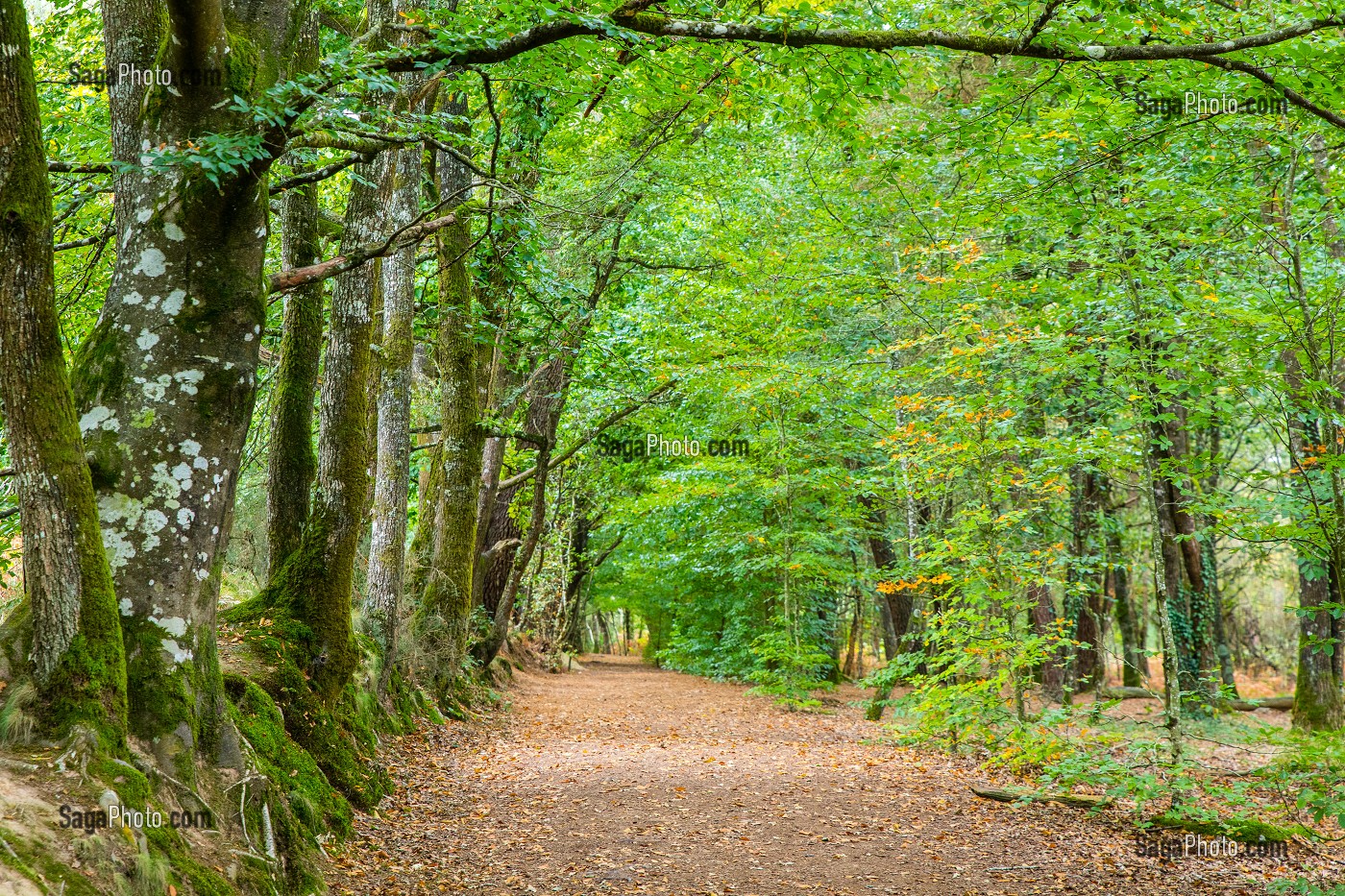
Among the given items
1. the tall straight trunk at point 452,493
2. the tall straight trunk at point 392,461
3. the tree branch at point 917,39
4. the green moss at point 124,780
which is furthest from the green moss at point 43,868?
the tall straight trunk at point 452,493

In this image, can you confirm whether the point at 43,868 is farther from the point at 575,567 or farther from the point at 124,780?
the point at 575,567

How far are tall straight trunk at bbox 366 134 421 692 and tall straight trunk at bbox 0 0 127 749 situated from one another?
5.28 metres

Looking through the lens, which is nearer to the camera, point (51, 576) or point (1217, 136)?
point (51, 576)

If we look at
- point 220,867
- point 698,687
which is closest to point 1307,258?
point 220,867

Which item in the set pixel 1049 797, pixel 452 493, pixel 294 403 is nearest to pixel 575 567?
pixel 452 493

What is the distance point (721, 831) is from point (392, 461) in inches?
201

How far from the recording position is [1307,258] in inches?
357

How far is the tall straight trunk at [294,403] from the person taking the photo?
6.79 m

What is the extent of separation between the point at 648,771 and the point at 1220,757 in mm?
8234

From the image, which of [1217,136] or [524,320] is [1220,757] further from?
[524,320]

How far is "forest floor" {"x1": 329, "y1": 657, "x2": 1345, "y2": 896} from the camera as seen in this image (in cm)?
554

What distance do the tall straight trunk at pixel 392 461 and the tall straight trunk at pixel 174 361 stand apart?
452cm

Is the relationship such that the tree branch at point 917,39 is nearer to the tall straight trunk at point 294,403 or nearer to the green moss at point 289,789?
the tall straight trunk at point 294,403

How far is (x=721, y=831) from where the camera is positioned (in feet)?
21.7
